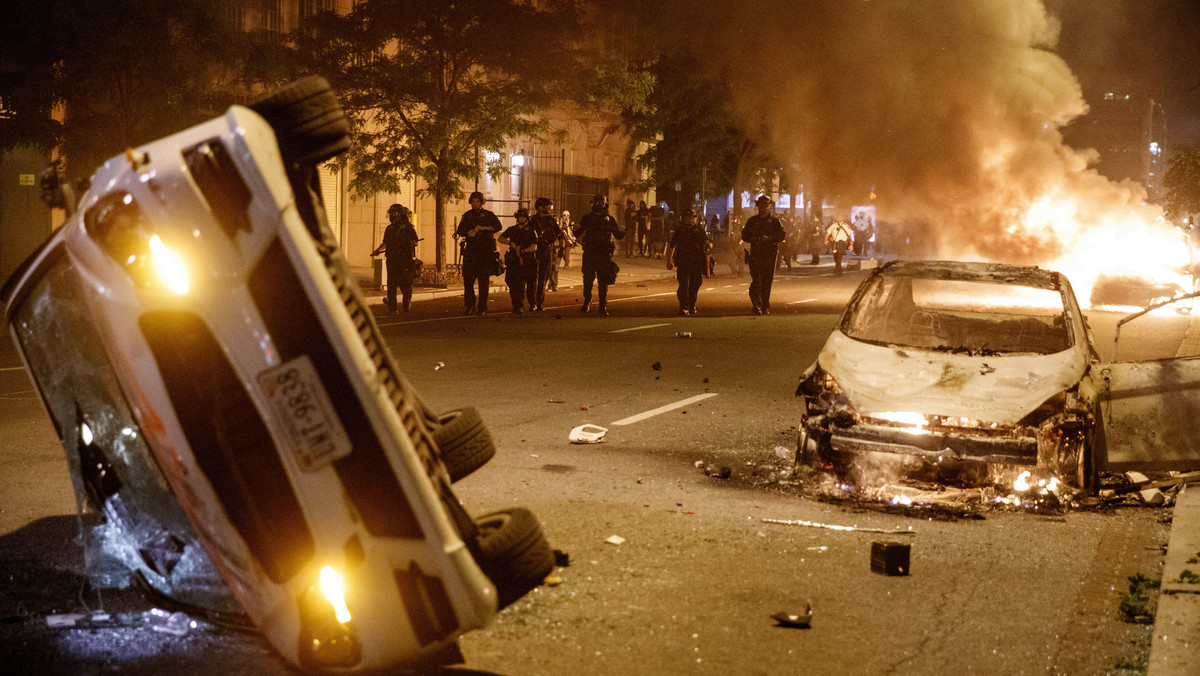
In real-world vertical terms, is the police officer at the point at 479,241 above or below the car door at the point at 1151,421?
above

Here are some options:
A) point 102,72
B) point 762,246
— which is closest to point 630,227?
point 762,246

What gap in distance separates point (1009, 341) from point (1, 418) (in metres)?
7.08

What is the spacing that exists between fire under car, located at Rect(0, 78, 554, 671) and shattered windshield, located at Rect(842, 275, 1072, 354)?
533 centimetres

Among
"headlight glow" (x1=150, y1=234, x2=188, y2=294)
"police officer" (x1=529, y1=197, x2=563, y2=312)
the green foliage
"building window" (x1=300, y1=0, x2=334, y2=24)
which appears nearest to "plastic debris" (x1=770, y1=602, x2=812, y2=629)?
the green foliage

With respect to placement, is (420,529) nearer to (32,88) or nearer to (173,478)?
(173,478)

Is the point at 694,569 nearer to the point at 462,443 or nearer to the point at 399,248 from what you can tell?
the point at 462,443

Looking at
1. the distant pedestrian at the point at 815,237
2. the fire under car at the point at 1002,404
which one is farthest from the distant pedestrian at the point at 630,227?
the fire under car at the point at 1002,404

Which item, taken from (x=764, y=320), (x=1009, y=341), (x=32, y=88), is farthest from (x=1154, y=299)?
(x=32, y=88)

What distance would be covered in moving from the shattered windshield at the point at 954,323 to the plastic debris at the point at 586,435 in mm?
1833

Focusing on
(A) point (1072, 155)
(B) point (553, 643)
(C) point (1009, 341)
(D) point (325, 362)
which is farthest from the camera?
(A) point (1072, 155)

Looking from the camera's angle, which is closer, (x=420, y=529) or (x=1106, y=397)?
(x=420, y=529)

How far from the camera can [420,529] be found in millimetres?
3135

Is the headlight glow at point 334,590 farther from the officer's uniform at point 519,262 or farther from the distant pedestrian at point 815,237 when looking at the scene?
the distant pedestrian at point 815,237

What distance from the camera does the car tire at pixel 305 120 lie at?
334 cm
